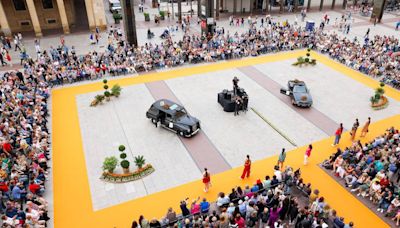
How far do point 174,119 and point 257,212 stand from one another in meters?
7.70

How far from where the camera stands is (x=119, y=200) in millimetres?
14039

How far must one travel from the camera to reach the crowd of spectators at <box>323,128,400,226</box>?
13.4 metres

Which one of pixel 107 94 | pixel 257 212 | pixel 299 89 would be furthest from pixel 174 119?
pixel 299 89

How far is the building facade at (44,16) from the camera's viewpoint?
112 feet

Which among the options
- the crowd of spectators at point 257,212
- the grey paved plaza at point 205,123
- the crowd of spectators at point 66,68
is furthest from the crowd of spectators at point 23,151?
the crowd of spectators at point 257,212

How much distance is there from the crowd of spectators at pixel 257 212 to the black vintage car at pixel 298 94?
28.5ft

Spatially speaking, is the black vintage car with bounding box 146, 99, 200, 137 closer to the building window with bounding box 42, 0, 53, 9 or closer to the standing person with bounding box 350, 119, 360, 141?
the standing person with bounding box 350, 119, 360, 141

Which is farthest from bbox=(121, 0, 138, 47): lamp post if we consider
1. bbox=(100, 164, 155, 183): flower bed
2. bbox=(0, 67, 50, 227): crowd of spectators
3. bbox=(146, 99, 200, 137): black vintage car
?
bbox=(100, 164, 155, 183): flower bed

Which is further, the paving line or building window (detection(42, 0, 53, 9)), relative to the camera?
building window (detection(42, 0, 53, 9))

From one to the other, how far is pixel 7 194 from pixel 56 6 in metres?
30.7

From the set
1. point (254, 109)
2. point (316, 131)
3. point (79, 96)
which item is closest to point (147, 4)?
point (79, 96)

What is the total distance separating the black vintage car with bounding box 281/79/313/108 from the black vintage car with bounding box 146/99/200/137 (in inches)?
291

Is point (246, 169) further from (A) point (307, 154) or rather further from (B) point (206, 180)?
(A) point (307, 154)

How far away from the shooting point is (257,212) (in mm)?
12492
